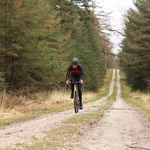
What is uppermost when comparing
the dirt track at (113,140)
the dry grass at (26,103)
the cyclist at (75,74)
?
the cyclist at (75,74)

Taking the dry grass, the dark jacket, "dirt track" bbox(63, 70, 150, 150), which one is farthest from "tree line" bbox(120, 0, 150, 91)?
"dirt track" bbox(63, 70, 150, 150)

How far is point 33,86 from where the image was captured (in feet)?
71.6

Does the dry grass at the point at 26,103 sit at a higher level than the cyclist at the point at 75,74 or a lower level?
lower

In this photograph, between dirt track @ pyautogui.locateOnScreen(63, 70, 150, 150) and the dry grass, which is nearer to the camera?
dirt track @ pyautogui.locateOnScreen(63, 70, 150, 150)

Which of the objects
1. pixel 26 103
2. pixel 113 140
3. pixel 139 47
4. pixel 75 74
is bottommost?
pixel 26 103

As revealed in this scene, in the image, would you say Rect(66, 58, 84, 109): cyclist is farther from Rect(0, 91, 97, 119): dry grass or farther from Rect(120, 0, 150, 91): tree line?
Rect(120, 0, 150, 91): tree line

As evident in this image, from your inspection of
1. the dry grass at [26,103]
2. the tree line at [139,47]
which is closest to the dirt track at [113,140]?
the dry grass at [26,103]

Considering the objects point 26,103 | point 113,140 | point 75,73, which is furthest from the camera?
point 26,103

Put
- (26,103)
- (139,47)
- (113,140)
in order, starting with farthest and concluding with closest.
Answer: (139,47) < (26,103) < (113,140)

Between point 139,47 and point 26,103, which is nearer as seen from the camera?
point 26,103

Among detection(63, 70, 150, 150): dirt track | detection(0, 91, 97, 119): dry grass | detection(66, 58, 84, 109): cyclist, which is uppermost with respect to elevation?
detection(66, 58, 84, 109): cyclist

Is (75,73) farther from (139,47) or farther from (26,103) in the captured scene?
(139,47)

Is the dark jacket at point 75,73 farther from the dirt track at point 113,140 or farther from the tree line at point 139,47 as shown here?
the tree line at point 139,47

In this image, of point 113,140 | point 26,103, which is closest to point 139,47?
point 26,103
